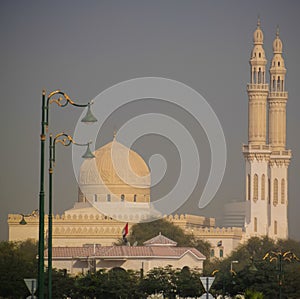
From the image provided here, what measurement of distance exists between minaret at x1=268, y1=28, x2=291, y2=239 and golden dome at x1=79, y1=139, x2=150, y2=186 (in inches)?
416

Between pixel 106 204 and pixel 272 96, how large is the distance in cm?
1691

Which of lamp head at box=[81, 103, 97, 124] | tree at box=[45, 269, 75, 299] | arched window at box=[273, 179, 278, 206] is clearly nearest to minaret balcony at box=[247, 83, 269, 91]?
arched window at box=[273, 179, 278, 206]

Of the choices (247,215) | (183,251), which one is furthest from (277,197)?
(183,251)

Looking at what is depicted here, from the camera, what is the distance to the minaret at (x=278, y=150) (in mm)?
129875

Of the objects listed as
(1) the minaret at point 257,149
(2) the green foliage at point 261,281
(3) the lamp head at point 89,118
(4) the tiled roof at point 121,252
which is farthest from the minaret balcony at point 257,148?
(3) the lamp head at point 89,118

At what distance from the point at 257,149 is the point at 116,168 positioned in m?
12.1

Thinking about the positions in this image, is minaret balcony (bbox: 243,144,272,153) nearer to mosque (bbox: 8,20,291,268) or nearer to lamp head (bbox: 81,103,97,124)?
mosque (bbox: 8,20,291,268)

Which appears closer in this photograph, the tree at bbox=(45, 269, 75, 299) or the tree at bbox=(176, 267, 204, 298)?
the tree at bbox=(45, 269, 75, 299)

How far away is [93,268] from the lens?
87.8m

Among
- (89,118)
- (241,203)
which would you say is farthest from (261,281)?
(241,203)

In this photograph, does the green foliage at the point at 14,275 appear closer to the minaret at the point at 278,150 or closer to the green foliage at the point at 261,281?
the green foliage at the point at 261,281

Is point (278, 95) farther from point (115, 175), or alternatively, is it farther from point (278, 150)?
point (115, 175)

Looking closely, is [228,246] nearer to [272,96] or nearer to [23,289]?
[272,96]

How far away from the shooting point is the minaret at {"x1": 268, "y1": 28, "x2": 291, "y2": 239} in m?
130
